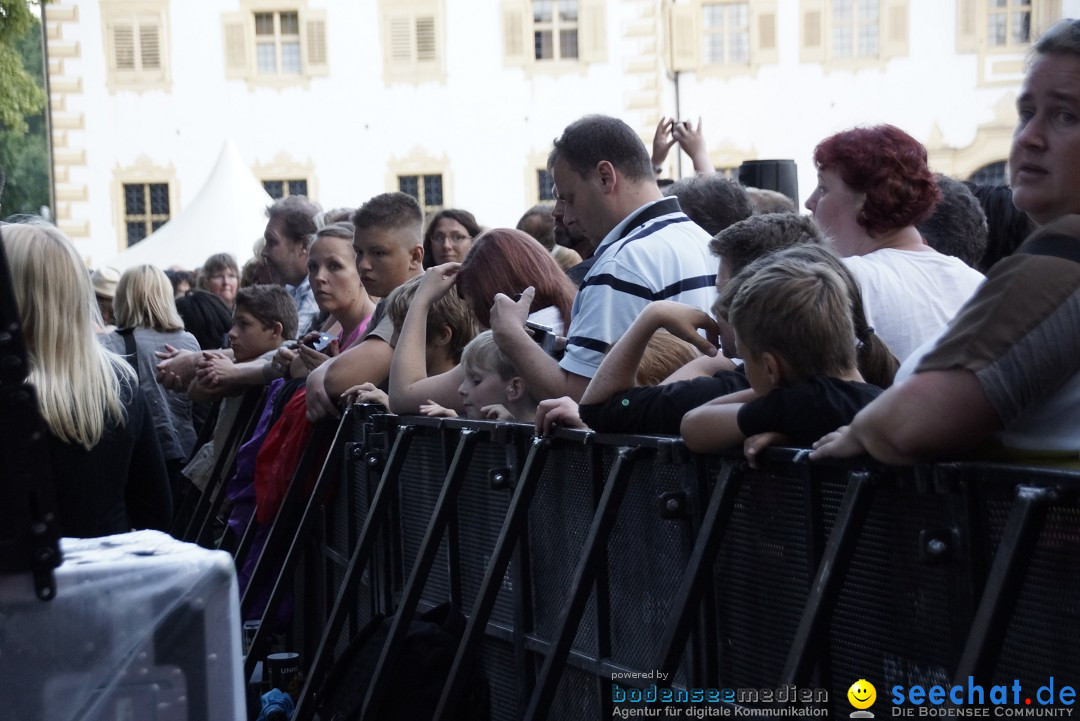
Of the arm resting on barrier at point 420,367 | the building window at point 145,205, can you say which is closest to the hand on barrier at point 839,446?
the arm resting on barrier at point 420,367

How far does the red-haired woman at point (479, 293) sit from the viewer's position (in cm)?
544

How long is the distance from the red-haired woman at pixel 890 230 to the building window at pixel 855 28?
3006 centimetres

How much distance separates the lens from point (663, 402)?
3811mm

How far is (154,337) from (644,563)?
658 cm

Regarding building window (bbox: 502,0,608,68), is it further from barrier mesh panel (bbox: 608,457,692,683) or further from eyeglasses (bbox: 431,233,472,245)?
barrier mesh panel (bbox: 608,457,692,683)

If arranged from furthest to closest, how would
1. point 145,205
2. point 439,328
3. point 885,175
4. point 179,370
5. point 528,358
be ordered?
point 145,205, point 179,370, point 439,328, point 528,358, point 885,175

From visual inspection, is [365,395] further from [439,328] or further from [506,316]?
[506,316]

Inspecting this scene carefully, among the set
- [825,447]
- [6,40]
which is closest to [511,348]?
[825,447]

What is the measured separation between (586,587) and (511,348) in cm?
116

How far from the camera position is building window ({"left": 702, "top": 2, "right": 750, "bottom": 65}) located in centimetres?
3412

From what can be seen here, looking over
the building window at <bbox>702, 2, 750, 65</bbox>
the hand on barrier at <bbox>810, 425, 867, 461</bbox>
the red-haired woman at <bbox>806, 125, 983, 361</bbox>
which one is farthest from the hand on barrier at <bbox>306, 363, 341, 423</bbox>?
the building window at <bbox>702, 2, 750, 65</bbox>

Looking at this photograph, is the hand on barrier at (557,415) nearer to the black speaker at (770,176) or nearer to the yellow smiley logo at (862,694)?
the yellow smiley logo at (862,694)

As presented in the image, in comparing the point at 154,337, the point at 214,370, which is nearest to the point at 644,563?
the point at 214,370

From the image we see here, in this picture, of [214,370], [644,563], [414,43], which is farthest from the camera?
[414,43]
